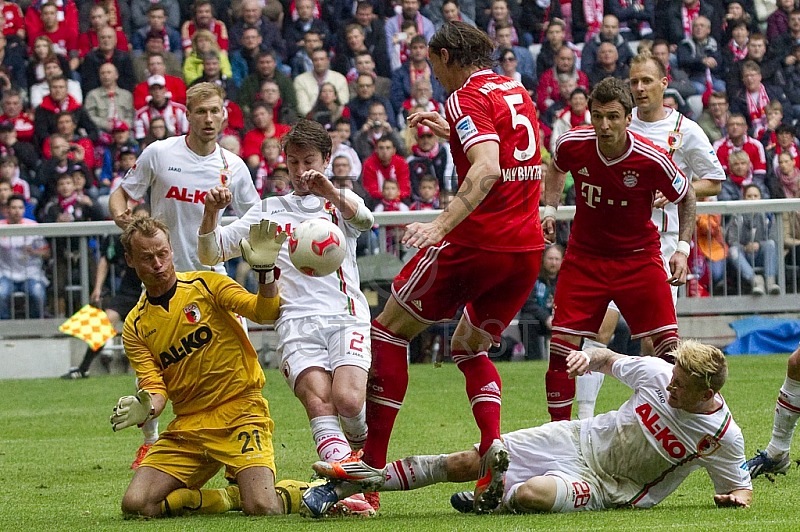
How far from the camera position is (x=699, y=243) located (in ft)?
41.0

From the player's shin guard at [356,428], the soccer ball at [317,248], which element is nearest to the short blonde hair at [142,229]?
the soccer ball at [317,248]

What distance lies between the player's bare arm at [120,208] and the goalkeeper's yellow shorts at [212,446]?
174 centimetres

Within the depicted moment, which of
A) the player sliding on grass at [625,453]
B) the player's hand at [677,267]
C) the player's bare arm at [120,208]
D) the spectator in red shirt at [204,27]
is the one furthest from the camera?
the spectator in red shirt at [204,27]

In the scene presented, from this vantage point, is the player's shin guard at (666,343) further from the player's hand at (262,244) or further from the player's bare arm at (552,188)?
the player's hand at (262,244)

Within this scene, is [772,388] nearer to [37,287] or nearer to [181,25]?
[37,287]

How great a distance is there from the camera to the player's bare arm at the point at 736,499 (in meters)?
5.16

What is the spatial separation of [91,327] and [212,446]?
6682 mm

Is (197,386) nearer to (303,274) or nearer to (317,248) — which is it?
(303,274)

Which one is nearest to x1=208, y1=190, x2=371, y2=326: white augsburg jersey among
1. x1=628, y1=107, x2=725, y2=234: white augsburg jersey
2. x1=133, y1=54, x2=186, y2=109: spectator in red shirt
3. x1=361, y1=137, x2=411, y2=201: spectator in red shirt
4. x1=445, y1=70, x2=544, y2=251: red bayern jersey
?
x1=445, y1=70, x2=544, y2=251: red bayern jersey

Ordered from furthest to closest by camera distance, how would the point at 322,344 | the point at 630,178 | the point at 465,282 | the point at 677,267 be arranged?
1. the point at 630,178
2. the point at 677,267
3. the point at 322,344
4. the point at 465,282

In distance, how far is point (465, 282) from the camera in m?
5.69

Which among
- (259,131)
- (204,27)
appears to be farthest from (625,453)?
(204,27)

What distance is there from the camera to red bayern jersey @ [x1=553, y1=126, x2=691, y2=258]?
6520 mm

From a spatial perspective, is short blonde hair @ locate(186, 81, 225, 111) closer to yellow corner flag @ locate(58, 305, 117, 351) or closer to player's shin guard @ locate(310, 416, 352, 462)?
player's shin guard @ locate(310, 416, 352, 462)
